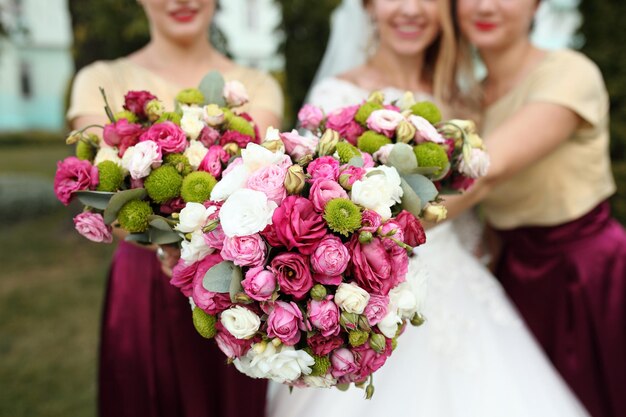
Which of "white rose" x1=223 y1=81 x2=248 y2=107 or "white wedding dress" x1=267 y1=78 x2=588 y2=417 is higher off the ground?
"white rose" x1=223 y1=81 x2=248 y2=107

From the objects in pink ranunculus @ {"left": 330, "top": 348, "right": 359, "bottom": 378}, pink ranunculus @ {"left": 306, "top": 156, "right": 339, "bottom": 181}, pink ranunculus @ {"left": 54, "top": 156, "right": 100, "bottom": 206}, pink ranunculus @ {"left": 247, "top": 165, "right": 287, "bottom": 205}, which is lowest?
pink ranunculus @ {"left": 330, "top": 348, "right": 359, "bottom": 378}

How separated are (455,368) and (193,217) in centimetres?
134

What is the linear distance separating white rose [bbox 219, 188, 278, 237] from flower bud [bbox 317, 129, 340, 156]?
290 mm

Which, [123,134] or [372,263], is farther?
[123,134]

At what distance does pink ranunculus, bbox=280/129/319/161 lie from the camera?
1.59 m

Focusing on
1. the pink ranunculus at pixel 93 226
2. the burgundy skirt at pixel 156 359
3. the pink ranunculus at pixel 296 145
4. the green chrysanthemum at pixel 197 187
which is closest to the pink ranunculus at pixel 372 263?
the pink ranunculus at pixel 296 145

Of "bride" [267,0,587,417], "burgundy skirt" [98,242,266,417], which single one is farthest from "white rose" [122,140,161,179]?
"burgundy skirt" [98,242,266,417]

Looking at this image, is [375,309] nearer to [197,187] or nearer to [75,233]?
[197,187]

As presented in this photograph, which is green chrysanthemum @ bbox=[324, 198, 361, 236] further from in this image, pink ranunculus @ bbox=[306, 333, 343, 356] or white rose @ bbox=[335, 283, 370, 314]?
pink ranunculus @ bbox=[306, 333, 343, 356]

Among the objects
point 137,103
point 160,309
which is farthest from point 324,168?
point 160,309

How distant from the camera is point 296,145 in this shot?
1594 millimetres

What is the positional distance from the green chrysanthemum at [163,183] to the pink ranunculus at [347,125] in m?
0.51

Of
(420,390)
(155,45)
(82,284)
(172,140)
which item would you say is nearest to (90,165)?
(172,140)

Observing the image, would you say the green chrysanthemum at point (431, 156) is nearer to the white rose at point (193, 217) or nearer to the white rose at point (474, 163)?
the white rose at point (474, 163)
